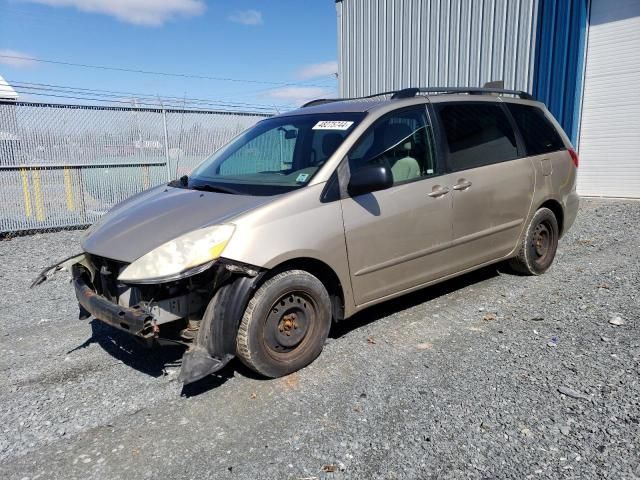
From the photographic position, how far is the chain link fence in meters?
8.62

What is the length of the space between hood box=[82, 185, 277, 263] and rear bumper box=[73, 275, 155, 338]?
291 millimetres

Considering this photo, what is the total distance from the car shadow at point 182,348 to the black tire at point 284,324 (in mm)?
215

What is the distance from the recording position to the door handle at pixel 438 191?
407cm

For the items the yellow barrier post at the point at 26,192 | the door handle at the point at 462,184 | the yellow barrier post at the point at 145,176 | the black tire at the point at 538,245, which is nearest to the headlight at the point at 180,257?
the door handle at the point at 462,184

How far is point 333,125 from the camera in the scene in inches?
157

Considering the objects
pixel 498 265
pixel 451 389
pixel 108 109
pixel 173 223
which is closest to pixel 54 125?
pixel 108 109

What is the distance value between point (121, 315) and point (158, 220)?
709 mm

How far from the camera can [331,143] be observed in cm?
381

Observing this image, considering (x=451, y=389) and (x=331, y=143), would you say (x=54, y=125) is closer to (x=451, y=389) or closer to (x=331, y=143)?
(x=331, y=143)

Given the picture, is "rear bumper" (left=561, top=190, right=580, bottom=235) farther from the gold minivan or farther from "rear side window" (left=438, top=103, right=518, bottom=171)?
"rear side window" (left=438, top=103, right=518, bottom=171)

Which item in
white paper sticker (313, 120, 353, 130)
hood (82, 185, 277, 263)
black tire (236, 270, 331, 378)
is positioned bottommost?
black tire (236, 270, 331, 378)

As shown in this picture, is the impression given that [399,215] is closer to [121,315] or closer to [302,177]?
[302,177]

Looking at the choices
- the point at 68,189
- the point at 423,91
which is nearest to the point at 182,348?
the point at 423,91

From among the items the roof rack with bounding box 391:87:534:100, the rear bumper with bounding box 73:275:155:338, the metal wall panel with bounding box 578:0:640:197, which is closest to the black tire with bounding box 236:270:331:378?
the rear bumper with bounding box 73:275:155:338
